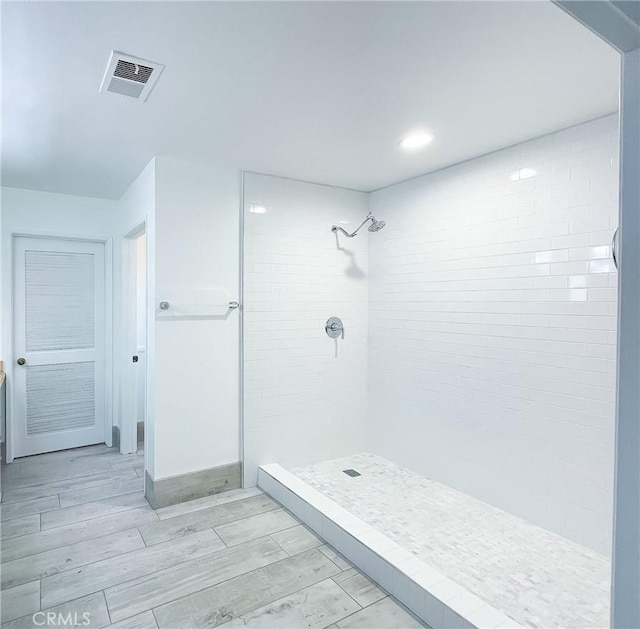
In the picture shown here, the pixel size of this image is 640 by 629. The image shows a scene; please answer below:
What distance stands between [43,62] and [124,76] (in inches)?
12.4

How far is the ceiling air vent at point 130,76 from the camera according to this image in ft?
6.10

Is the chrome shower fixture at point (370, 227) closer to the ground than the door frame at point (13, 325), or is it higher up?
higher up

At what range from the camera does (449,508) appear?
299 cm

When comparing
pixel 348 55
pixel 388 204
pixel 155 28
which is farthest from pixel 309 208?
pixel 155 28

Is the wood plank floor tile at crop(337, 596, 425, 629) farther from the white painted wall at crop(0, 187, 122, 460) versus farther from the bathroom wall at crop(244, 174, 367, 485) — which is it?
the white painted wall at crop(0, 187, 122, 460)

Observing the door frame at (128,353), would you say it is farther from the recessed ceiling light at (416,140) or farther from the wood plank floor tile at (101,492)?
the recessed ceiling light at (416,140)

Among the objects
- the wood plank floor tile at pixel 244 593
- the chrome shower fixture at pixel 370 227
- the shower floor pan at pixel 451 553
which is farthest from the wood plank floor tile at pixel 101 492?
the chrome shower fixture at pixel 370 227

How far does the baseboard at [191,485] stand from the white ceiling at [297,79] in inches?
89.1

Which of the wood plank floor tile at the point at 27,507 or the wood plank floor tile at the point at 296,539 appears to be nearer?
the wood plank floor tile at the point at 296,539

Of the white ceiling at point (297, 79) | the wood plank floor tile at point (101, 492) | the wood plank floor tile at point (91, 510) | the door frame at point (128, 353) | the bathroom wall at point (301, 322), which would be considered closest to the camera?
the white ceiling at point (297, 79)

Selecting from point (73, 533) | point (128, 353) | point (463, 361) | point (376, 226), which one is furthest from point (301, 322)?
point (73, 533)

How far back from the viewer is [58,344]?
14.0 feet

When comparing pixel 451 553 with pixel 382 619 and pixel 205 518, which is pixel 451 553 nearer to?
pixel 382 619

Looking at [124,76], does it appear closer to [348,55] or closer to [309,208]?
[348,55]
